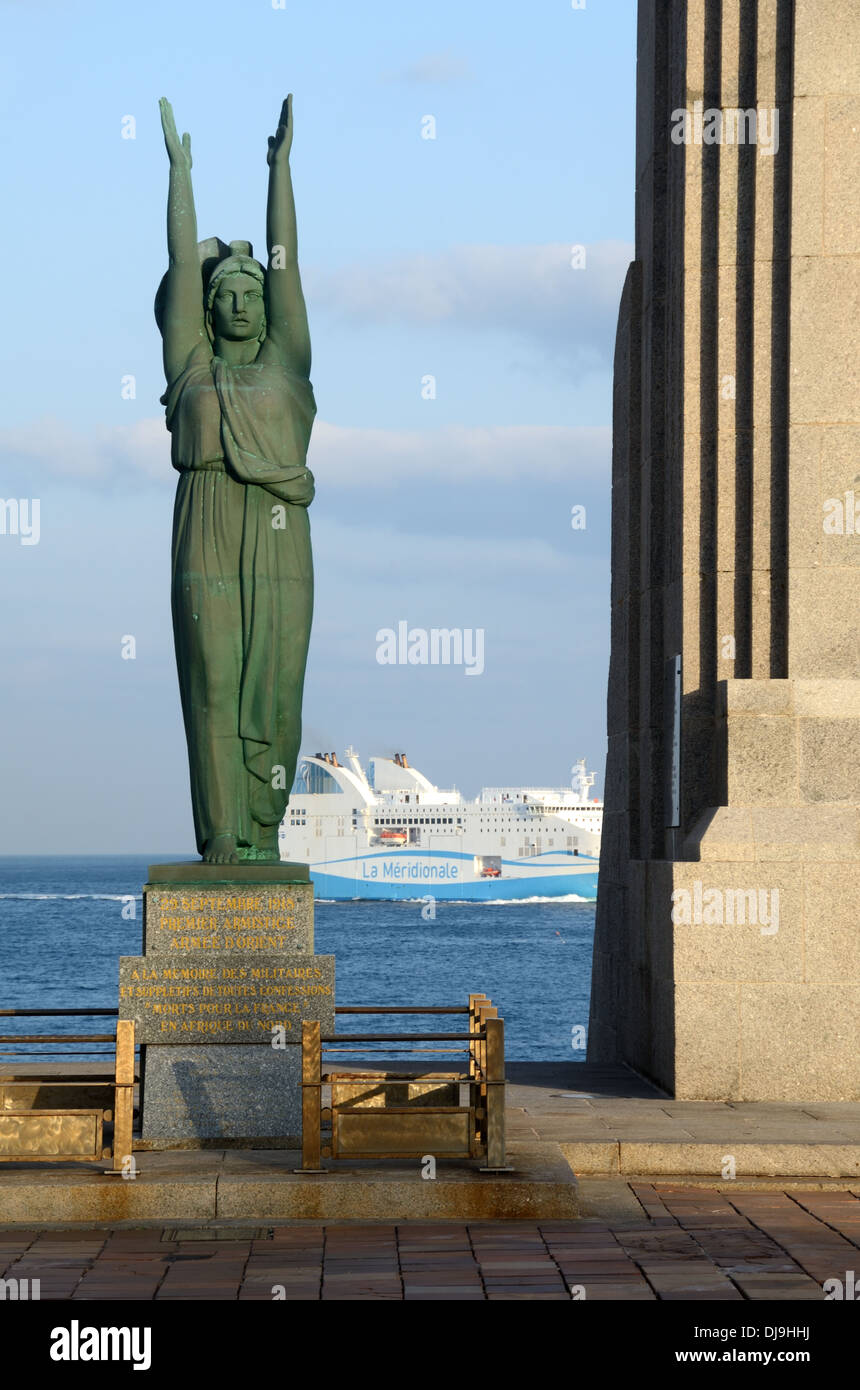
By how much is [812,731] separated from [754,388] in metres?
2.66

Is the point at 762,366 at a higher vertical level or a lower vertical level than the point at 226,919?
higher

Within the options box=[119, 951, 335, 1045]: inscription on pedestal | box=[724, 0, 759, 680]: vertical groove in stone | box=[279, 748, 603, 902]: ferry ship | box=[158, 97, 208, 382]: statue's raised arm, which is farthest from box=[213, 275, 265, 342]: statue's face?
box=[279, 748, 603, 902]: ferry ship

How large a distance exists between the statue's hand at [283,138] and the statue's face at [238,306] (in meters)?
0.80

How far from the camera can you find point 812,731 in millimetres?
12258

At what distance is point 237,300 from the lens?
11117 millimetres

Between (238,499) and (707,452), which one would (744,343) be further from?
(238,499)

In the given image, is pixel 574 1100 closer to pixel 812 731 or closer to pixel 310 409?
pixel 812 731

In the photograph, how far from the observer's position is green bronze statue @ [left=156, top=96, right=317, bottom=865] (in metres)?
11.1

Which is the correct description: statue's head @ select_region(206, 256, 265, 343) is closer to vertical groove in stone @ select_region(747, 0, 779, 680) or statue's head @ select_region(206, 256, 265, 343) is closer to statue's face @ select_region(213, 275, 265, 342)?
statue's face @ select_region(213, 275, 265, 342)

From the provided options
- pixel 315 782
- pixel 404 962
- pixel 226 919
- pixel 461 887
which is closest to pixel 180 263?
pixel 226 919

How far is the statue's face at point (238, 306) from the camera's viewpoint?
36.5ft

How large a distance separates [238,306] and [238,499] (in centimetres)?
124

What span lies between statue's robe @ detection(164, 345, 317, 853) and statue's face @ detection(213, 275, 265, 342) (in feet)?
0.72

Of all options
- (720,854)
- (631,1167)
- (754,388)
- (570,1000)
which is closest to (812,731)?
(720,854)
